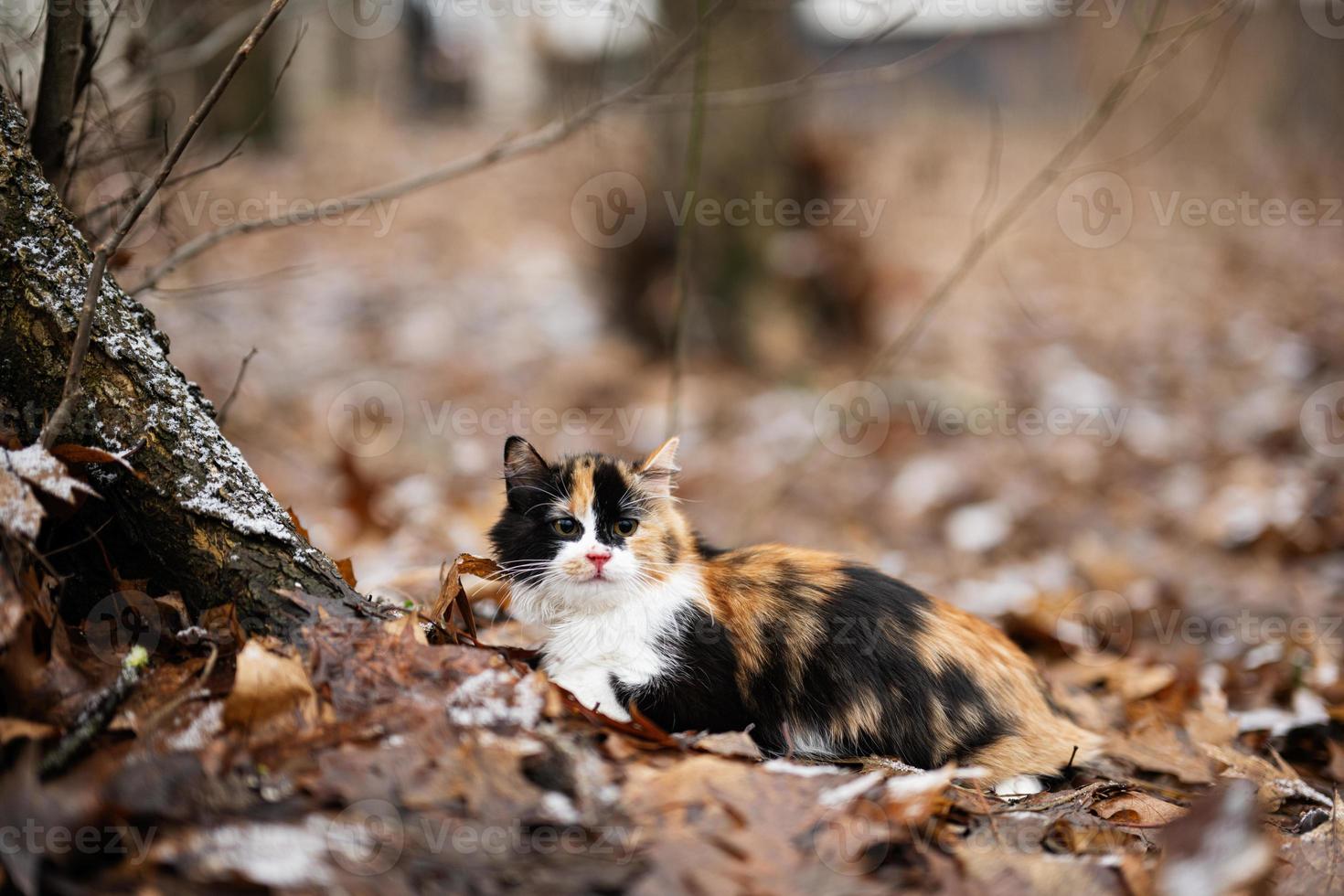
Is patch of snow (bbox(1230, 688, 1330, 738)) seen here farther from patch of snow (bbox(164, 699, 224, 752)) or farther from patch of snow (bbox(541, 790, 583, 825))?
patch of snow (bbox(164, 699, 224, 752))

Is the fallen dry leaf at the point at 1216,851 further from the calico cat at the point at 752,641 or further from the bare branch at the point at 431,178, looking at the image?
the bare branch at the point at 431,178

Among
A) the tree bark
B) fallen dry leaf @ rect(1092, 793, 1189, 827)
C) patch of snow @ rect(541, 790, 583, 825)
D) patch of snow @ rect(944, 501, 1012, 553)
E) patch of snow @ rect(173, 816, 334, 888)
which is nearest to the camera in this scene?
patch of snow @ rect(173, 816, 334, 888)

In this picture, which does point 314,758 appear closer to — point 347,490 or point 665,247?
point 347,490

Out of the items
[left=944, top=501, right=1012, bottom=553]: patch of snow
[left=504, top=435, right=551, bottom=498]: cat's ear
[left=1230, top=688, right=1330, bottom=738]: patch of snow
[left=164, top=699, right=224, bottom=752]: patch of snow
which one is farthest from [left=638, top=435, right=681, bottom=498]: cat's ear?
[left=944, top=501, right=1012, bottom=553]: patch of snow

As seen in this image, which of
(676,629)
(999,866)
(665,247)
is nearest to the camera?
(999,866)

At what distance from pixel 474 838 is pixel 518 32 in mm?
19140

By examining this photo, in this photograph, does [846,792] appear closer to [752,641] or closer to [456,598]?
[752,641]

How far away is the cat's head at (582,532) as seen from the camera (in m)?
2.62

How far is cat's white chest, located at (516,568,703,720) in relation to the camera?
7.89 ft

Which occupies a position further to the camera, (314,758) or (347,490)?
(347,490)

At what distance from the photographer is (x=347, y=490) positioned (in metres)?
4.98

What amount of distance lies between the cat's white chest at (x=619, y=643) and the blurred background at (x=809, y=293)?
794 mm

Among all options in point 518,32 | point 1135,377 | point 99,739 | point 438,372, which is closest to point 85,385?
point 99,739

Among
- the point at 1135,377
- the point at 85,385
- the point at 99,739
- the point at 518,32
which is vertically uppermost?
the point at 518,32
